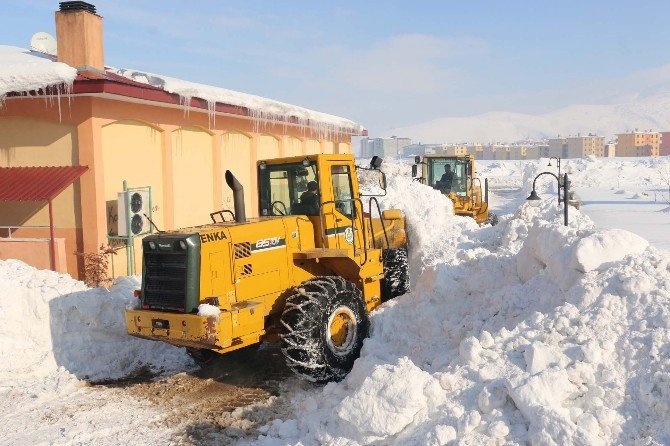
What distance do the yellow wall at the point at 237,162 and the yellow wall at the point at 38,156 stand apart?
15.9ft

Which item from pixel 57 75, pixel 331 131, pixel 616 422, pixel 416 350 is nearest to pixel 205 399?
pixel 416 350

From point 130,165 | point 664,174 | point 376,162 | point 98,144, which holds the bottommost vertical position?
point 664,174

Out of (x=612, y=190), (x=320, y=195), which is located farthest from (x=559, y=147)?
(x=320, y=195)

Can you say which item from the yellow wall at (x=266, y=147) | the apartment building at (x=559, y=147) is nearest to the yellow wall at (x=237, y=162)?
the yellow wall at (x=266, y=147)

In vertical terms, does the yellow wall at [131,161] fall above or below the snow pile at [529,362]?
above

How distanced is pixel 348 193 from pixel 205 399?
3.19m

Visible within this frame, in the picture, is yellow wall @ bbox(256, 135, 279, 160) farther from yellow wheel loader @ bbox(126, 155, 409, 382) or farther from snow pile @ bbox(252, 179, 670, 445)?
snow pile @ bbox(252, 179, 670, 445)

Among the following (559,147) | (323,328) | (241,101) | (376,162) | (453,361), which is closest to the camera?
(453,361)

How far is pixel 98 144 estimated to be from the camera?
11023 millimetres

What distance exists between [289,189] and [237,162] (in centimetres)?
888

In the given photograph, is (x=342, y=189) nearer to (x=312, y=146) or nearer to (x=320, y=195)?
(x=320, y=195)

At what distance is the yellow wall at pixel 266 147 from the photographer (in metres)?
17.6

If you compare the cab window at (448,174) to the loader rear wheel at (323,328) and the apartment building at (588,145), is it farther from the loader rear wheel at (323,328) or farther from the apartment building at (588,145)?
the apartment building at (588,145)

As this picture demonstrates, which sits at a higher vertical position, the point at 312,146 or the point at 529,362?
the point at 312,146
